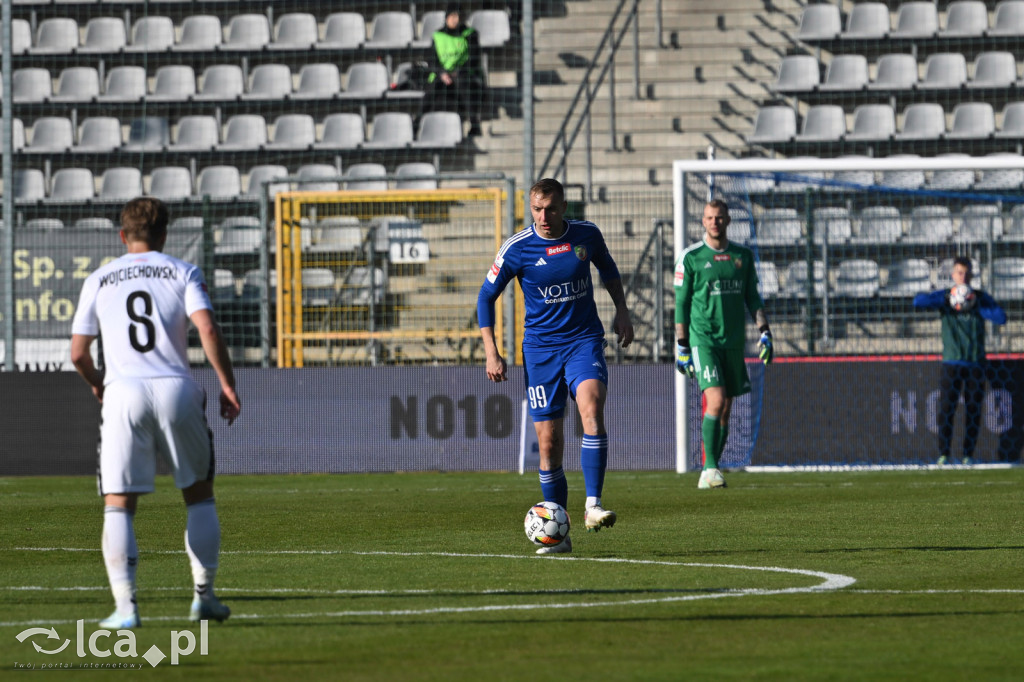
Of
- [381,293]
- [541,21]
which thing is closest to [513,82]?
[541,21]

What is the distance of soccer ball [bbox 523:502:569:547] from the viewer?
812cm

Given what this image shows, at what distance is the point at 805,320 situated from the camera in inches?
668

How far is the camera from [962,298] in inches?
631

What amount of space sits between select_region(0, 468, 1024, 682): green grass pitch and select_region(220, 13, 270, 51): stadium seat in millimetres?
13888

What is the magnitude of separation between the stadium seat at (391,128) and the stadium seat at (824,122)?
595 cm

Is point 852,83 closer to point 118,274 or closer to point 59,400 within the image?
point 59,400

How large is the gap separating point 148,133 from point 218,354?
1897cm

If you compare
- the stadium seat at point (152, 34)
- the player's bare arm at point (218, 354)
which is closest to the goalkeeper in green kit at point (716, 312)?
the player's bare arm at point (218, 354)

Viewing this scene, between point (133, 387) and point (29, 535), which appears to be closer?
point (133, 387)

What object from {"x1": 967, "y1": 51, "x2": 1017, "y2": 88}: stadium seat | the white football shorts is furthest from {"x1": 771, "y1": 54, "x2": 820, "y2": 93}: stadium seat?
the white football shorts

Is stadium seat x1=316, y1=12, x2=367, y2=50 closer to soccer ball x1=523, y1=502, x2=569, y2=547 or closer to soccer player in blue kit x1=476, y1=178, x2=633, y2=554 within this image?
soccer player in blue kit x1=476, y1=178, x2=633, y2=554

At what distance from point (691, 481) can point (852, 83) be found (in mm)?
10781

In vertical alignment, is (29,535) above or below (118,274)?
below

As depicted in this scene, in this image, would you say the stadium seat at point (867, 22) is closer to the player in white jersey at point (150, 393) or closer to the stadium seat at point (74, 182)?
the stadium seat at point (74, 182)
